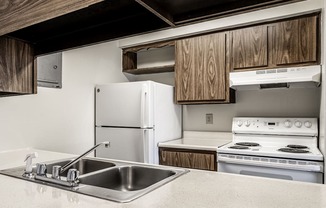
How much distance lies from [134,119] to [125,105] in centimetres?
20

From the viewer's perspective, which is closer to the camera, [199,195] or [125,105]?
[199,195]

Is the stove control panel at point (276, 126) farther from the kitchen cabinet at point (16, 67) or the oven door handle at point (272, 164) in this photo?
the kitchen cabinet at point (16, 67)

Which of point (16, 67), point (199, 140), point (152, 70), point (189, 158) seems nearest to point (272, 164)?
point (189, 158)

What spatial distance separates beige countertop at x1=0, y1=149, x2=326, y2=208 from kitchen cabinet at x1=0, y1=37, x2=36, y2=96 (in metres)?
0.60

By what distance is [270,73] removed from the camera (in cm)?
223

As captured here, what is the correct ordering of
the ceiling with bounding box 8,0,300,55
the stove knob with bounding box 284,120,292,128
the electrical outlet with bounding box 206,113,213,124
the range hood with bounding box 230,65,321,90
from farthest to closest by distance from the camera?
the electrical outlet with bounding box 206,113,213,124
the stove knob with bounding box 284,120,292,128
the range hood with bounding box 230,65,321,90
the ceiling with bounding box 8,0,300,55

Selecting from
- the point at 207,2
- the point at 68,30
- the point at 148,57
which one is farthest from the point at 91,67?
the point at 207,2

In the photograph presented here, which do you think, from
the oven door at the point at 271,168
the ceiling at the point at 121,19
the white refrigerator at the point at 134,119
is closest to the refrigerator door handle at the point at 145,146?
the white refrigerator at the point at 134,119

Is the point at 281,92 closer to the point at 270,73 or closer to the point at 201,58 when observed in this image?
the point at 270,73

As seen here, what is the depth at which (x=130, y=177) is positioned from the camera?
1.38 metres

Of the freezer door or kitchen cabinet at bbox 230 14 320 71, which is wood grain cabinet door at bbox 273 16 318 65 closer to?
kitchen cabinet at bbox 230 14 320 71

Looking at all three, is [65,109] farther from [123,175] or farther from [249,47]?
[249,47]

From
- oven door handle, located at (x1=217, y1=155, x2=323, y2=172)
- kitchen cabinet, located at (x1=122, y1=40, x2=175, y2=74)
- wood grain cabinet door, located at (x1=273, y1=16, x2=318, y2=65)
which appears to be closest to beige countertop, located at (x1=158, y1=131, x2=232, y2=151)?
oven door handle, located at (x1=217, y1=155, x2=323, y2=172)

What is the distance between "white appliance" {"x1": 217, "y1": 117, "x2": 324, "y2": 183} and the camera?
6.05ft
